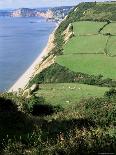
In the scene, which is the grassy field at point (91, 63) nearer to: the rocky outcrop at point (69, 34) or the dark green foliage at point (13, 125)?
the rocky outcrop at point (69, 34)

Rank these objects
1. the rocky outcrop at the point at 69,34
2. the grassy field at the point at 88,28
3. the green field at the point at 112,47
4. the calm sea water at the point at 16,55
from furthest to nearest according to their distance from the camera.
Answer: the rocky outcrop at the point at 69,34, the grassy field at the point at 88,28, the calm sea water at the point at 16,55, the green field at the point at 112,47

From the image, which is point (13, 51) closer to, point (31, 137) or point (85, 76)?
point (85, 76)

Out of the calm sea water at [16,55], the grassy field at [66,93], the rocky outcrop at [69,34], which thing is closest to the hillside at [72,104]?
the grassy field at [66,93]

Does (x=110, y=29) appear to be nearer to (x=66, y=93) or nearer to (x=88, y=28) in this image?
(x=88, y=28)

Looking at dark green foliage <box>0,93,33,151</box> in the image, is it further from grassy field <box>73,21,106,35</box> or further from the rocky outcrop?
the rocky outcrop

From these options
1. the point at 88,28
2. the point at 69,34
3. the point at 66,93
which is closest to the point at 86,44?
the point at 88,28

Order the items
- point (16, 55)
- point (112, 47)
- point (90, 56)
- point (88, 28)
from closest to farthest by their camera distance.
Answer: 1. point (90, 56)
2. point (112, 47)
3. point (88, 28)
4. point (16, 55)

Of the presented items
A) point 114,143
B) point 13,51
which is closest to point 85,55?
point 13,51
